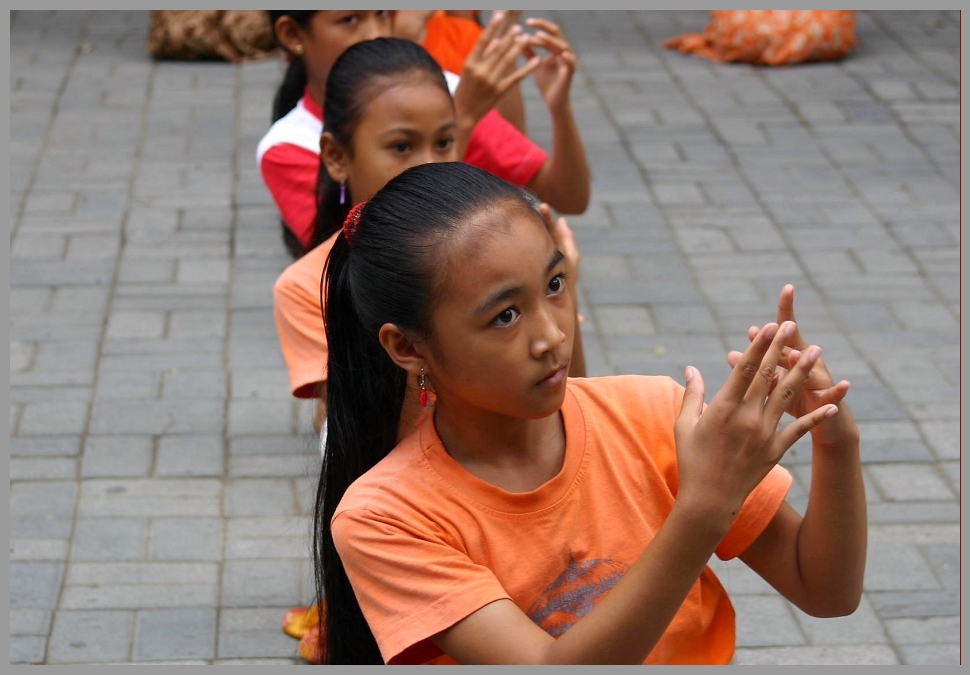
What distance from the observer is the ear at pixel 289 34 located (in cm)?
329

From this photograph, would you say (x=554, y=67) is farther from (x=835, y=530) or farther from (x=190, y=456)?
(x=835, y=530)

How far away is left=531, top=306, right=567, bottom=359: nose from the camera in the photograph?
1.50 m

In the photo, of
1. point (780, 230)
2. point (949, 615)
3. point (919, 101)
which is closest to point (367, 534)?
point (949, 615)

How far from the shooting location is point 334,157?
105 inches

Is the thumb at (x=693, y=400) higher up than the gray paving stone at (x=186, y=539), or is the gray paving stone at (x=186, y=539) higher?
the thumb at (x=693, y=400)

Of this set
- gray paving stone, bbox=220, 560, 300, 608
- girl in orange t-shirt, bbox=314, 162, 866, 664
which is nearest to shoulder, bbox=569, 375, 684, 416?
girl in orange t-shirt, bbox=314, 162, 866, 664

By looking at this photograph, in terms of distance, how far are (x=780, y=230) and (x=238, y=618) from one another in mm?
2952

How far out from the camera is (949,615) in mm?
2971

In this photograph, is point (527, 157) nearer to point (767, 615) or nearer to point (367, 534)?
point (767, 615)

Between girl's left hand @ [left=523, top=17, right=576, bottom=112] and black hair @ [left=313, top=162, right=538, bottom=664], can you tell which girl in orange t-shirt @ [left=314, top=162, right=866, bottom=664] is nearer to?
black hair @ [left=313, top=162, right=538, bottom=664]

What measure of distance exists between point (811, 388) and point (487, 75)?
148 centimetres

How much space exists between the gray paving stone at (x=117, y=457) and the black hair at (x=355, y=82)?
3.86 feet

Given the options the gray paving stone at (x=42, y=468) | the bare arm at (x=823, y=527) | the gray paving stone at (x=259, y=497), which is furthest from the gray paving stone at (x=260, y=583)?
the bare arm at (x=823, y=527)

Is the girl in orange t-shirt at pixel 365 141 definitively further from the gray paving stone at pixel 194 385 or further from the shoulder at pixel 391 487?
the gray paving stone at pixel 194 385
